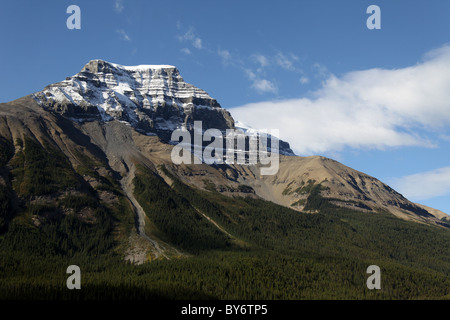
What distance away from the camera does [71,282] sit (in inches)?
7672

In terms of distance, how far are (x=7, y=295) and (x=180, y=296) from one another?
72852 mm
